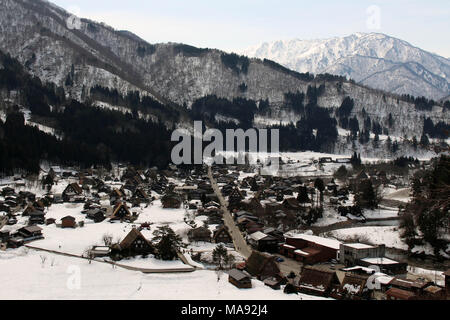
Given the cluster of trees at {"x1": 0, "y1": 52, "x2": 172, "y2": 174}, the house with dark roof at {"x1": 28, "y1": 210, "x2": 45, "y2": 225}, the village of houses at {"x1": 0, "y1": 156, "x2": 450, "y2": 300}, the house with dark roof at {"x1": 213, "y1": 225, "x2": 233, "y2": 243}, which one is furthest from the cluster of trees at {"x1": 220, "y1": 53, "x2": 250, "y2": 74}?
the house with dark roof at {"x1": 213, "y1": 225, "x2": 233, "y2": 243}

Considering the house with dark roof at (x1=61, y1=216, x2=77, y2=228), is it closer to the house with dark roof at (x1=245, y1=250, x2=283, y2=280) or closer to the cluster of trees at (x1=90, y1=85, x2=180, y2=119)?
the house with dark roof at (x1=245, y1=250, x2=283, y2=280)

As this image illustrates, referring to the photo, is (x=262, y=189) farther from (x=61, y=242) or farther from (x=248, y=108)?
(x=248, y=108)

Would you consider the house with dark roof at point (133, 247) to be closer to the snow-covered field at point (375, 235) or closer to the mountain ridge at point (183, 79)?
the snow-covered field at point (375, 235)

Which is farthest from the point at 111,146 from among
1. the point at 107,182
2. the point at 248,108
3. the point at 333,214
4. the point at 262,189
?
the point at 248,108

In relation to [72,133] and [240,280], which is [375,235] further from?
[72,133]

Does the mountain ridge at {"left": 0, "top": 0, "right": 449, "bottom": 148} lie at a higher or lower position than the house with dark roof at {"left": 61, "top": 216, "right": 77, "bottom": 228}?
higher

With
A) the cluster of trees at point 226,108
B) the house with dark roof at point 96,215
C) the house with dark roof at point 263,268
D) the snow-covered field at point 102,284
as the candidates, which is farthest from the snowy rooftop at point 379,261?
the cluster of trees at point 226,108
